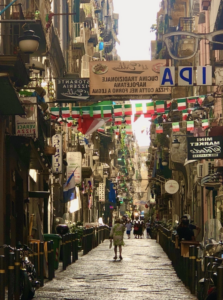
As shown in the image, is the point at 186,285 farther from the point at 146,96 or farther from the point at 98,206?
the point at 98,206

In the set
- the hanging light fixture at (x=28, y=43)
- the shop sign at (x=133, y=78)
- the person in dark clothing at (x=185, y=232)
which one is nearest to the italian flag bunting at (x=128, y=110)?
the shop sign at (x=133, y=78)

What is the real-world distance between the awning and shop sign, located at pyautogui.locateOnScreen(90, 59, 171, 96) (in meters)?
4.98

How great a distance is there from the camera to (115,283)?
15602mm

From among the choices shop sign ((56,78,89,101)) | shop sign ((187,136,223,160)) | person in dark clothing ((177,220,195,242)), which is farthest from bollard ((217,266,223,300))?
shop sign ((187,136,223,160))

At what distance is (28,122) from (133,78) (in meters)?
3.88

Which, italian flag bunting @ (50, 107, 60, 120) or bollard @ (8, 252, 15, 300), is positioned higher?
italian flag bunting @ (50, 107, 60, 120)

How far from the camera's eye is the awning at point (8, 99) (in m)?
14.7

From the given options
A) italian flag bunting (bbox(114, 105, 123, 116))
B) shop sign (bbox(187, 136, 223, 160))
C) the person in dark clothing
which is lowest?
the person in dark clothing

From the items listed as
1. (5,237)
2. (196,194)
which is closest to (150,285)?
(5,237)

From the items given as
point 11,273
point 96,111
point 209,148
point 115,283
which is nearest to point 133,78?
point 96,111

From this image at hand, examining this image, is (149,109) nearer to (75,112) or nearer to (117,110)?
(117,110)

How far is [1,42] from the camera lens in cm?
1841

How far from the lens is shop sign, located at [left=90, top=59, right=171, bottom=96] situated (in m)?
20.9

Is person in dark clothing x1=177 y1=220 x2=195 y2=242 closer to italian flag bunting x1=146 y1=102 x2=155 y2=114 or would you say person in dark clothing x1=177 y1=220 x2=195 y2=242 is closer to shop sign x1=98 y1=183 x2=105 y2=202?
italian flag bunting x1=146 y1=102 x2=155 y2=114
